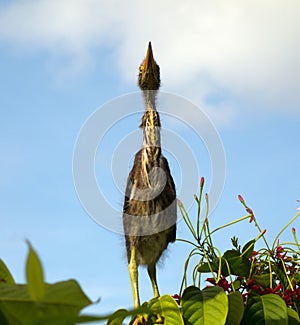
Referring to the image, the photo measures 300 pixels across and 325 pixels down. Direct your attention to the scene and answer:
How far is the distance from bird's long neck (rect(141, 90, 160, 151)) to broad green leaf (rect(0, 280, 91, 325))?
226 cm

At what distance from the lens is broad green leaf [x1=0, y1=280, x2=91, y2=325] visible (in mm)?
162

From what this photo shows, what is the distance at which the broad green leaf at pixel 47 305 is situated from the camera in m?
0.16

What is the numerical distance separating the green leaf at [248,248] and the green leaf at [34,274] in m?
1.37

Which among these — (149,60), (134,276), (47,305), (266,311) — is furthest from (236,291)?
(149,60)

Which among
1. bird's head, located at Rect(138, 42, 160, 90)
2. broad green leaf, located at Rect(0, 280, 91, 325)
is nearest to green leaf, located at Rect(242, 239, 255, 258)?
broad green leaf, located at Rect(0, 280, 91, 325)

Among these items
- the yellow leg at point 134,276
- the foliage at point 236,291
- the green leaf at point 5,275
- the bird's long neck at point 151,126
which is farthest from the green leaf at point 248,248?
the green leaf at point 5,275

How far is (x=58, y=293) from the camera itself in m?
0.19

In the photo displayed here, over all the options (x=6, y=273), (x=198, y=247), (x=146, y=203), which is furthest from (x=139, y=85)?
(x=6, y=273)

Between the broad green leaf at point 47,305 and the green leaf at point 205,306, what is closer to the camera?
the broad green leaf at point 47,305

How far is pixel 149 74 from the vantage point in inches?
111

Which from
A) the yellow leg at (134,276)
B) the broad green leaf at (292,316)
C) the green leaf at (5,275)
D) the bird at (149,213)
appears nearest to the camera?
the green leaf at (5,275)

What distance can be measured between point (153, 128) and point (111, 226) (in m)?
0.51

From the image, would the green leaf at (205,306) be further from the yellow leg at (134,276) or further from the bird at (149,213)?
the bird at (149,213)

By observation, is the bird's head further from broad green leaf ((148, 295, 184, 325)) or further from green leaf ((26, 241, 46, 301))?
green leaf ((26, 241, 46, 301))
